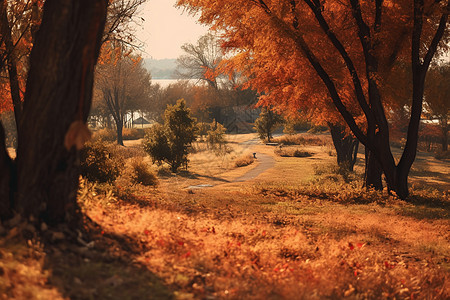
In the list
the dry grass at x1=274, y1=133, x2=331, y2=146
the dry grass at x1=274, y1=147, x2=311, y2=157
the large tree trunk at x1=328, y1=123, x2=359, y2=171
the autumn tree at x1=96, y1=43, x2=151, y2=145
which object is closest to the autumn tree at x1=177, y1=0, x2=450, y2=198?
the large tree trunk at x1=328, y1=123, x2=359, y2=171

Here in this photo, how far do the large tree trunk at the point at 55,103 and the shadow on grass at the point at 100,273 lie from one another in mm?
550

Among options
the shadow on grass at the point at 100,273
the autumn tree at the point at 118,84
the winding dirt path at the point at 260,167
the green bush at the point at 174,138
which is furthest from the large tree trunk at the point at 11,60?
the autumn tree at the point at 118,84

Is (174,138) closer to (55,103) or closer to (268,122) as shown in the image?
(268,122)

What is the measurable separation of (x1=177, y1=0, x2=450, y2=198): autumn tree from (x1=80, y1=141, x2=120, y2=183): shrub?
5.45 metres

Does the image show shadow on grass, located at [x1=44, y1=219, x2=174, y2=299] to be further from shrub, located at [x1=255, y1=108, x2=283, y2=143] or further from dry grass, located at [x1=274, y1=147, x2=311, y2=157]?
shrub, located at [x1=255, y1=108, x2=283, y2=143]

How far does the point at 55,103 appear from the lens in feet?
12.9

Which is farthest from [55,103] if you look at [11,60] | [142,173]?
[142,173]

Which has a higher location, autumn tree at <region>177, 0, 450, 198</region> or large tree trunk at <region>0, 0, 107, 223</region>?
autumn tree at <region>177, 0, 450, 198</region>

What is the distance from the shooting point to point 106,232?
4586 mm

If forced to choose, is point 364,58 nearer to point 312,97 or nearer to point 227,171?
point 312,97

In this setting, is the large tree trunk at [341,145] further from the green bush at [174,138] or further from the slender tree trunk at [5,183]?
the slender tree trunk at [5,183]

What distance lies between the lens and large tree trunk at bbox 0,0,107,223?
3.93 m

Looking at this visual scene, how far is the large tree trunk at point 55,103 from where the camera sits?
12.9 feet

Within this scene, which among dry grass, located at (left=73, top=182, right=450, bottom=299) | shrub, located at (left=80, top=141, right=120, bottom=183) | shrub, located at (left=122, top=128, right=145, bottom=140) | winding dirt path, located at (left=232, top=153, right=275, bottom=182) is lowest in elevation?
winding dirt path, located at (left=232, top=153, right=275, bottom=182)
